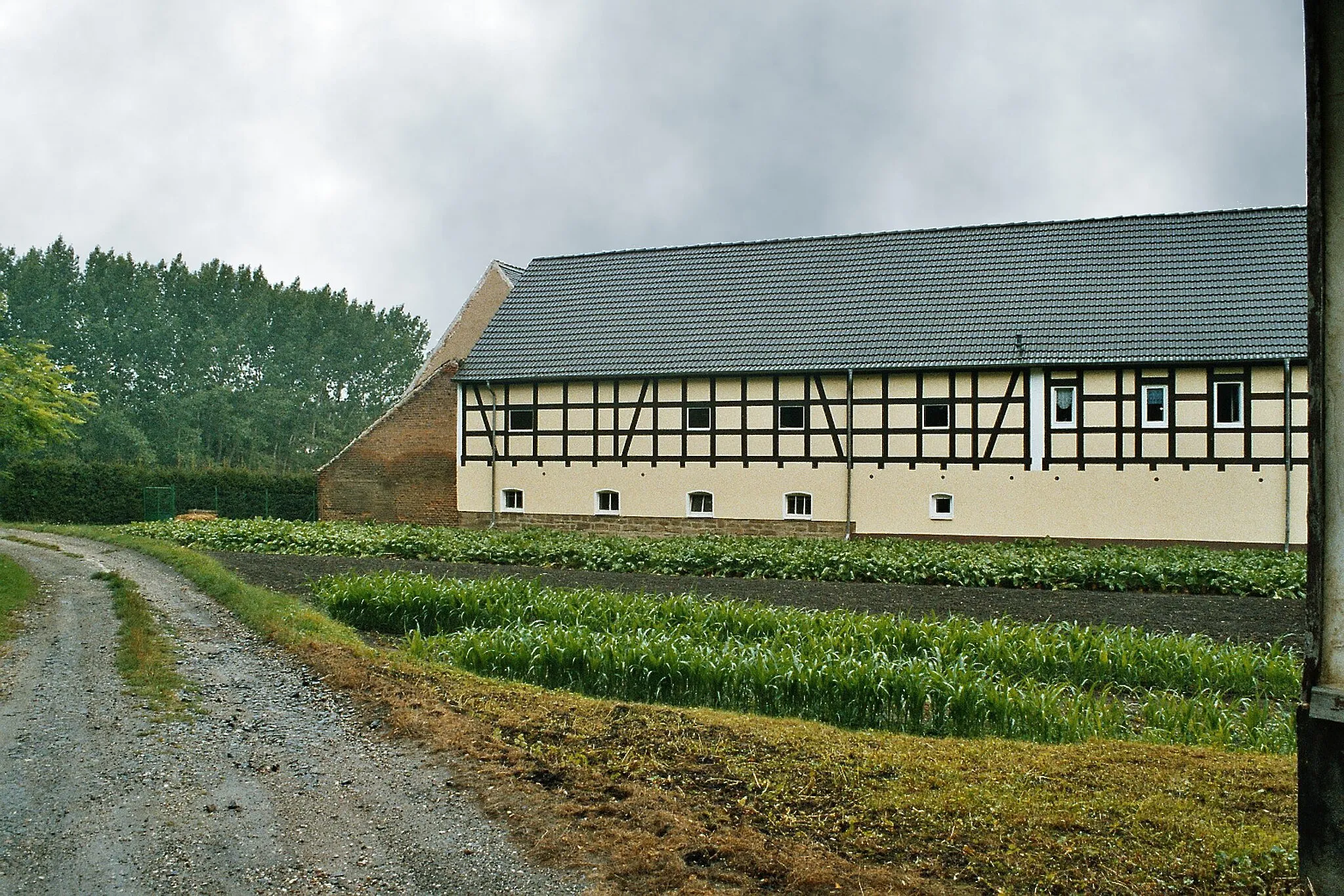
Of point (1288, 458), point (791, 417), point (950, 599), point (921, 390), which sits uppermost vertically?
point (921, 390)

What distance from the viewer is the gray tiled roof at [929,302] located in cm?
1980

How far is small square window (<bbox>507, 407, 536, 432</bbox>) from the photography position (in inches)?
938

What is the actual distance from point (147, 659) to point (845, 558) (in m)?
9.72

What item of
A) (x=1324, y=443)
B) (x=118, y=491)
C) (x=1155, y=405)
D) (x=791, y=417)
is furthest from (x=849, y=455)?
(x=118, y=491)

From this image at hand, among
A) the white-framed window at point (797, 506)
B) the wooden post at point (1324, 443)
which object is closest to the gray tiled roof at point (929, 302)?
the white-framed window at point (797, 506)

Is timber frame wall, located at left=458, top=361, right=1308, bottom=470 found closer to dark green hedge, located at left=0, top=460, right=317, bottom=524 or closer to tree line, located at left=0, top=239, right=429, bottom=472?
dark green hedge, located at left=0, top=460, right=317, bottom=524

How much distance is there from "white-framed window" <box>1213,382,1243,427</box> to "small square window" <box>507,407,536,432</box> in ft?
49.0

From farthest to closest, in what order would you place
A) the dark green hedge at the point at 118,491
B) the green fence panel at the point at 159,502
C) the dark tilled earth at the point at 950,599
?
1. the green fence panel at the point at 159,502
2. the dark green hedge at the point at 118,491
3. the dark tilled earth at the point at 950,599

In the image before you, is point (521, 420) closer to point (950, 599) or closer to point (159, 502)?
point (159, 502)

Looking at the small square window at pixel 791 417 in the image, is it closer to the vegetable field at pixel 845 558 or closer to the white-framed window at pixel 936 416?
the white-framed window at pixel 936 416

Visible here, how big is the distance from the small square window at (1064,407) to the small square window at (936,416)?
215cm

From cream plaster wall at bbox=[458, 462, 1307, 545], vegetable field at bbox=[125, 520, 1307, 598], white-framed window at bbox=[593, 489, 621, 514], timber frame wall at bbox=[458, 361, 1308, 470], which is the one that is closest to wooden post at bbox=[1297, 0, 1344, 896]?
vegetable field at bbox=[125, 520, 1307, 598]

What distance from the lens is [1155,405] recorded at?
19453 mm

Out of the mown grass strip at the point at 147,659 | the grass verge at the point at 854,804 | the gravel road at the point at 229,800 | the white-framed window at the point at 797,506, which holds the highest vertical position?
the white-framed window at the point at 797,506
